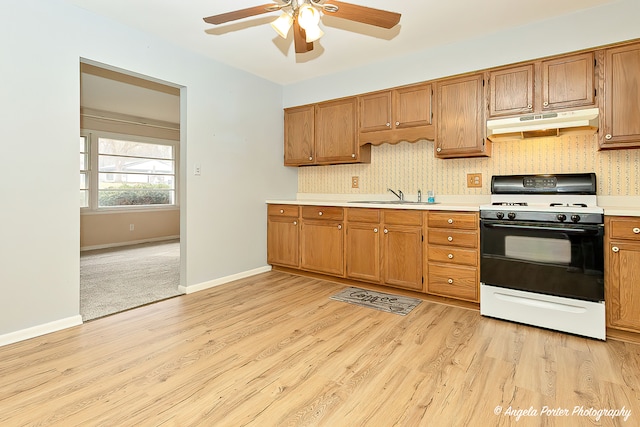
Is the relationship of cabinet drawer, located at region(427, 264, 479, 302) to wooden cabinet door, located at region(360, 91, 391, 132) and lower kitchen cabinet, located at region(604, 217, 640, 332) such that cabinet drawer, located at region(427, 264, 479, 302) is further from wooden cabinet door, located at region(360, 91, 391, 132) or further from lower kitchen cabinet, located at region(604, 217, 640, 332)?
wooden cabinet door, located at region(360, 91, 391, 132)

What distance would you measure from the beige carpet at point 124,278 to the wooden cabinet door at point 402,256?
2.17m

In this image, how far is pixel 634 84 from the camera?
254 centimetres

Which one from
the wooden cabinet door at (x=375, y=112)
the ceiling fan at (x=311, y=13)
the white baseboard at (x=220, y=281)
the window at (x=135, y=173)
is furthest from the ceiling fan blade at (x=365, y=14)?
the window at (x=135, y=173)

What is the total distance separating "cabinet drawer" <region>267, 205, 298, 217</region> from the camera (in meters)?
4.19

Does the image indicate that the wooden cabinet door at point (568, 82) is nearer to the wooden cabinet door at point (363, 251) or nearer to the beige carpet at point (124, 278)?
the wooden cabinet door at point (363, 251)

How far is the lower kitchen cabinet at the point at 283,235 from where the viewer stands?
4188 millimetres

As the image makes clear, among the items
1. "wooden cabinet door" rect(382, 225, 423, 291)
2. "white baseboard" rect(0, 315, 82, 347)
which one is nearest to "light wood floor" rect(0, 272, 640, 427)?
"white baseboard" rect(0, 315, 82, 347)

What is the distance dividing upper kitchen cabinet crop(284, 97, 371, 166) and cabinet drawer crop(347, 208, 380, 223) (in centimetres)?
69

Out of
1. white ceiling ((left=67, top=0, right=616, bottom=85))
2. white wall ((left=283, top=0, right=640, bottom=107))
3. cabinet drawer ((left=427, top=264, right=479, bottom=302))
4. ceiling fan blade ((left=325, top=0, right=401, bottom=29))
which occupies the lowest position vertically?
cabinet drawer ((left=427, top=264, right=479, bottom=302))

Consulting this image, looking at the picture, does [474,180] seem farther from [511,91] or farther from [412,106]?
[412,106]

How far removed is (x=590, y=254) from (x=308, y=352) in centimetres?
209

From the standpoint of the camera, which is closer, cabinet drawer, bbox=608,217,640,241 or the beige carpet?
cabinet drawer, bbox=608,217,640,241

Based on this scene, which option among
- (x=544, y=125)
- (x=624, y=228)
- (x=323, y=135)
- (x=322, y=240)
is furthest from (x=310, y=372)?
(x=323, y=135)

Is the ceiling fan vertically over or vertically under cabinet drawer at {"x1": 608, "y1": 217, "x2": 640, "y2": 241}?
over
